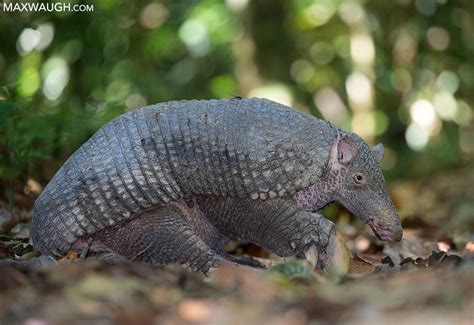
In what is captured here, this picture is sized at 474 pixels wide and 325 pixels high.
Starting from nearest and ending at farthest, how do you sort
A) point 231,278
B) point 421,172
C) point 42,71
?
point 231,278 → point 42,71 → point 421,172

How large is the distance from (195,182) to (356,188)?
123 cm

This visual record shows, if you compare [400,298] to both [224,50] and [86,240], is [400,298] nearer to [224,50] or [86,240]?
[86,240]

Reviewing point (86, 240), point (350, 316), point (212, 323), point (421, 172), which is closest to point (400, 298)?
point (350, 316)

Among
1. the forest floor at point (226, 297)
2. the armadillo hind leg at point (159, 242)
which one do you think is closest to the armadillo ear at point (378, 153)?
the armadillo hind leg at point (159, 242)

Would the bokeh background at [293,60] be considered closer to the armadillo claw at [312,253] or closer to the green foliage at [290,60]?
the green foliage at [290,60]

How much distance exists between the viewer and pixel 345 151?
635 cm

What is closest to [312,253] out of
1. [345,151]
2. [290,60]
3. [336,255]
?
[336,255]

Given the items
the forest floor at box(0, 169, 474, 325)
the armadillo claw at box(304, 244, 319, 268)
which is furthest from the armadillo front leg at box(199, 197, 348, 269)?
the forest floor at box(0, 169, 474, 325)

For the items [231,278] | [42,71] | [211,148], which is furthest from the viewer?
[42,71]

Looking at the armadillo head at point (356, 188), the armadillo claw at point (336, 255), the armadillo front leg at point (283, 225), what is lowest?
the armadillo claw at point (336, 255)

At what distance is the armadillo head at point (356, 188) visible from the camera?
6.36 metres

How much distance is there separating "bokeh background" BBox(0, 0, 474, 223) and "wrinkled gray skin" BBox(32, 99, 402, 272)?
5295 mm

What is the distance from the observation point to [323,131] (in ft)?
20.7

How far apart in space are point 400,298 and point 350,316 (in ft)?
1.22
